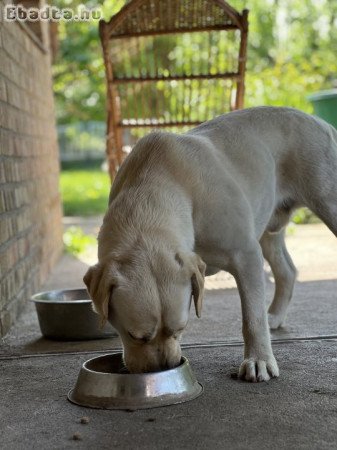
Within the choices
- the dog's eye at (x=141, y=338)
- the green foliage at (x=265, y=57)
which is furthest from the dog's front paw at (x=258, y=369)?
the green foliage at (x=265, y=57)

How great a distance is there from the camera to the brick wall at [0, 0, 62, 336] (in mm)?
4738

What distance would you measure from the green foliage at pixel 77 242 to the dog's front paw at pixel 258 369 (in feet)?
16.2

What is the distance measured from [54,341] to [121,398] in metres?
1.40

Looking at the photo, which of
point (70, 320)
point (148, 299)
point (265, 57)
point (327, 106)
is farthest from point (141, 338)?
point (265, 57)

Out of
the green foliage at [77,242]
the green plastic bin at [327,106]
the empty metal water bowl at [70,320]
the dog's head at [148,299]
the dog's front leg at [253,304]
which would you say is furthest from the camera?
the green foliage at [77,242]

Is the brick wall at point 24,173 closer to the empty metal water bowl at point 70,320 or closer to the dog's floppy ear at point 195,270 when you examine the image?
the empty metal water bowl at point 70,320

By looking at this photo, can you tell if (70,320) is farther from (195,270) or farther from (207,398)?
(195,270)

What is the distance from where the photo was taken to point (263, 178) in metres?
3.76

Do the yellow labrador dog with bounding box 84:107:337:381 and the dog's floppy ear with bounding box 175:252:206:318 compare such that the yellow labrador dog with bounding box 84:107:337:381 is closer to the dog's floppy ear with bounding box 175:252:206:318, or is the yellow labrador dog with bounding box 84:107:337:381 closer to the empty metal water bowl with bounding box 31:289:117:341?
the dog's floppy ear with bounding box 175:252:206:318

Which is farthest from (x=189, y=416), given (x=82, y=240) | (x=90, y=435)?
(x=82, y=240)

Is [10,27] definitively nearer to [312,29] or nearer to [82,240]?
[82,240]

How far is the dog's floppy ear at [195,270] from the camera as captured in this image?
9.57 feet

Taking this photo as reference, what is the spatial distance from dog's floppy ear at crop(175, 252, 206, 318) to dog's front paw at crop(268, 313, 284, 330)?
137 centimetres

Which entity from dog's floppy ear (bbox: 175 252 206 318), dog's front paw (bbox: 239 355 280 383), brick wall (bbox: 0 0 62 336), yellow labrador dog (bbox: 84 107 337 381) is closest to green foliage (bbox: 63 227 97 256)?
brick wall (bbox: 0 0 62 336)
